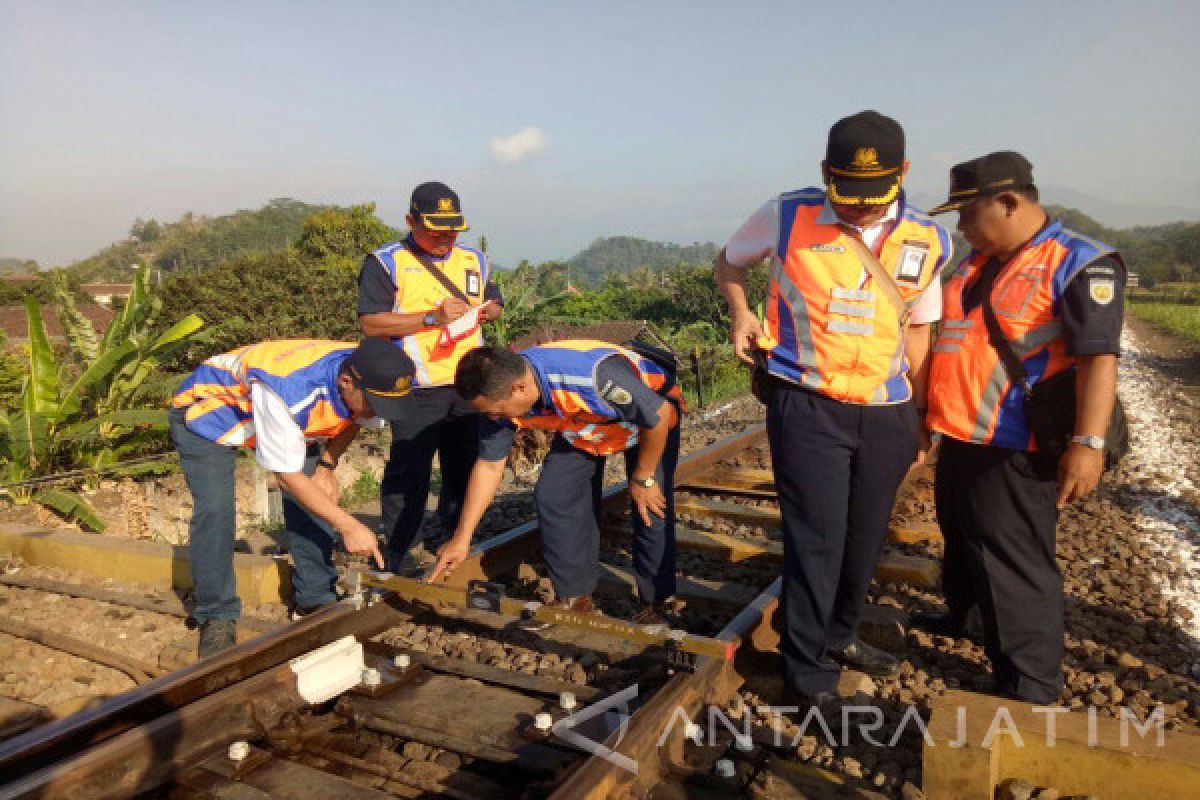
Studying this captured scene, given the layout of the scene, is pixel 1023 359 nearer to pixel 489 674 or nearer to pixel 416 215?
pixel 489 674

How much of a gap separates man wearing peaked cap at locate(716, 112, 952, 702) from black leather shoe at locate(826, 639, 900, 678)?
239mm

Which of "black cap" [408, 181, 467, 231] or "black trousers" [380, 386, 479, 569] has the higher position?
"black cap" [408, 181, 467, 231]

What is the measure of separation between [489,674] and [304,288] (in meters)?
10.3

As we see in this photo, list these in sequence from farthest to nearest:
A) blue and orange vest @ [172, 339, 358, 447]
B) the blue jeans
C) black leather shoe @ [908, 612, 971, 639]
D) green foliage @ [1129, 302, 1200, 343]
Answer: green foliage @ [1129, 302, 1200, 343], the blue jeans, black leather shoe @ [908, 612, 971, 639], blue and orange vest @ [172, 339, 358, 447]

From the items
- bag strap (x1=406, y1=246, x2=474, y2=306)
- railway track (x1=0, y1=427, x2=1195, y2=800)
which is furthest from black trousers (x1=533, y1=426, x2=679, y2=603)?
bag strap (x1=406, y1=246, x2=474, y2=306)

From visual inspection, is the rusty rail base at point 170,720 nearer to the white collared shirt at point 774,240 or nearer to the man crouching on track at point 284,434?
the man crouching on track at point 284,434

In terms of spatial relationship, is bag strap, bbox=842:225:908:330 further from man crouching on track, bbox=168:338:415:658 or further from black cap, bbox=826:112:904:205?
man crouching on track, bbox=168:338:415:658

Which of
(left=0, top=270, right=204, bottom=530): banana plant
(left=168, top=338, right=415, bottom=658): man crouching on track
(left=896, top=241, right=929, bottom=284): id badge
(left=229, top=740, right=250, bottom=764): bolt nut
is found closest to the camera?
(left=229, top=740, right=250, bottom=764): bolt nut

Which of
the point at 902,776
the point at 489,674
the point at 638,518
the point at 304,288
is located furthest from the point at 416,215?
the point at 304,288

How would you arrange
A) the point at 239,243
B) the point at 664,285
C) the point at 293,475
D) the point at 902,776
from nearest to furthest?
1. the point at 902,776
2. the point at 293,475
3. the point at 664,285
4. the point at 239,243

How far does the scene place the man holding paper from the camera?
4223mm

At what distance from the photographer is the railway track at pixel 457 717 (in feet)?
7.80

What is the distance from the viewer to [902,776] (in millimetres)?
2531

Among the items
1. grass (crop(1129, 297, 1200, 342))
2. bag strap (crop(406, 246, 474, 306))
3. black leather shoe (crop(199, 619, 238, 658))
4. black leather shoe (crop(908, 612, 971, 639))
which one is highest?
bag strap (crop(406, 246, 474, 306))
